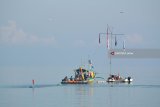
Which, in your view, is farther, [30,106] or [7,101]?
[7,101]

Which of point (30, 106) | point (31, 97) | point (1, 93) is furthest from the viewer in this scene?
point (1, 93)

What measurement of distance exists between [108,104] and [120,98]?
17796 mm

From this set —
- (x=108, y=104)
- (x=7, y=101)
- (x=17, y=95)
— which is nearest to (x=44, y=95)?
(x=17, y=95)

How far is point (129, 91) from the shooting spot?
593 ft

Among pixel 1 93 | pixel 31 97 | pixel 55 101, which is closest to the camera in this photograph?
pixel 55 101

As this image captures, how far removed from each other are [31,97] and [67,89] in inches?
1348

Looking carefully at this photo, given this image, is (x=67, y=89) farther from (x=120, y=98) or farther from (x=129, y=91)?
(x=120, y=98)

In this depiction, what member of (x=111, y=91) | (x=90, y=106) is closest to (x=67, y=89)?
(x=111, y=91)

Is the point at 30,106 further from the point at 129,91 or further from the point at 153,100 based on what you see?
the point at 129,91

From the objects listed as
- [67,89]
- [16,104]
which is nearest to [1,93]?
[67,89]

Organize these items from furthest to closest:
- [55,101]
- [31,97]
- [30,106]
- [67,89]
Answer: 1. [67,89]
2. [31,97]
3. [55,101]
4. [30,106]

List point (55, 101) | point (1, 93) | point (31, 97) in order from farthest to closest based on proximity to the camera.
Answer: point (1, 93), point (31, 97), point (55, 101)

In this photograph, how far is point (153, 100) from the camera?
150 metres

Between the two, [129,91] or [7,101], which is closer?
[7,101]
